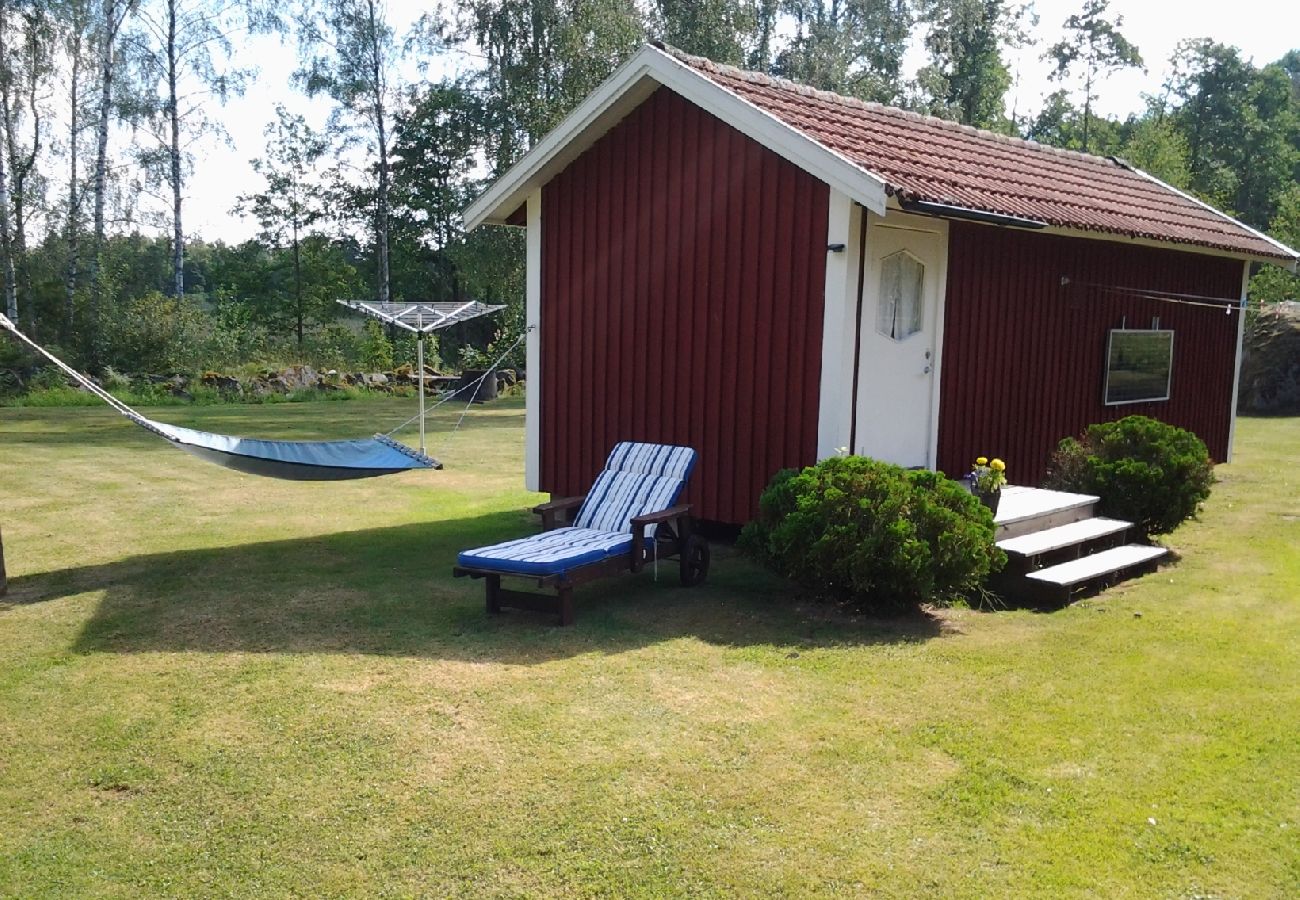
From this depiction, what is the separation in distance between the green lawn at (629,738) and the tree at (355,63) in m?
20.6

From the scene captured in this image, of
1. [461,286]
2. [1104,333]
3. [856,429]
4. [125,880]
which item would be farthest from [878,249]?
[461,286]

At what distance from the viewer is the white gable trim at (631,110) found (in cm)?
661

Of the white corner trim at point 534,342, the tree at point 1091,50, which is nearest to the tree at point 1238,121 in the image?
the tree at point 1091,50

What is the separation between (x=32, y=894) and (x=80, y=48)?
2528cm

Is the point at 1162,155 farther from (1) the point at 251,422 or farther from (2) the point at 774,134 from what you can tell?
(2) the point at 774,134

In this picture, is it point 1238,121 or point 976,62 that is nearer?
point 976,62

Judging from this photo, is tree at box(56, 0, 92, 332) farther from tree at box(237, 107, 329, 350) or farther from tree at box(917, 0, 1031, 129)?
tree at box(917, 0, 1031, 129)

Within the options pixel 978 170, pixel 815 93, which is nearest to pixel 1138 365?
pixel 978 170

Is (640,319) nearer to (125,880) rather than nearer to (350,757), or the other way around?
(350,757)

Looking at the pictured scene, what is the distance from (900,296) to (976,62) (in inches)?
1305

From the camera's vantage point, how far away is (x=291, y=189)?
30.9 m

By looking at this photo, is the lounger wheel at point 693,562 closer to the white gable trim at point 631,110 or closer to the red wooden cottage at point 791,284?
the red wooden cottage at point 791,284

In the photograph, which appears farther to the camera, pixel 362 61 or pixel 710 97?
pixel 362 61

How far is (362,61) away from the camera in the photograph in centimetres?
2661
